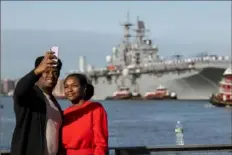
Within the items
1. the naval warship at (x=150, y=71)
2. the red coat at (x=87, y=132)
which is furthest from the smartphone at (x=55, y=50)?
the naval warship at (x=150, y=71)

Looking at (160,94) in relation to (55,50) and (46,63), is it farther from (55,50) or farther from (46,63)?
(46,63)

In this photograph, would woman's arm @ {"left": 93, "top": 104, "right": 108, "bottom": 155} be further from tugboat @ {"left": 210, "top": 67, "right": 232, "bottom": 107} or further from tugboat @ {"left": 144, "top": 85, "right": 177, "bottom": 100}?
tugboat @ {"left": 144, "top": 85, "right": 177, "bottom": 100}

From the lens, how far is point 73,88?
4.73 m

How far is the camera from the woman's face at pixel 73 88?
4.73 m

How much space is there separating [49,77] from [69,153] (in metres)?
0.63

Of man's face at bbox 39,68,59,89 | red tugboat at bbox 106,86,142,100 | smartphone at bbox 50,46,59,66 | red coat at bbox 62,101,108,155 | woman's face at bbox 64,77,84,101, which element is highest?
smartphone at bbox 50,46,59,66

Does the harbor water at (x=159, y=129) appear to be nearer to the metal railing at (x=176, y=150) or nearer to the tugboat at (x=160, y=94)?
the metal railing at (x=176, y=150)

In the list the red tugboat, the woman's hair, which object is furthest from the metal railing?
the red tugboat

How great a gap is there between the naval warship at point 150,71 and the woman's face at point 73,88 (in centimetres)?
7335

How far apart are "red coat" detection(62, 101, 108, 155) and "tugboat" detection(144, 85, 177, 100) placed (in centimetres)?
8135

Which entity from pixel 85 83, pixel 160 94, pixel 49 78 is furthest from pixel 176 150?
pixel 160 94

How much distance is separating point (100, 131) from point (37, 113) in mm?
511

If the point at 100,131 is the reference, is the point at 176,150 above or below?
below

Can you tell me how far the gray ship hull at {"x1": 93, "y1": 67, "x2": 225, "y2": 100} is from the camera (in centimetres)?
7981
